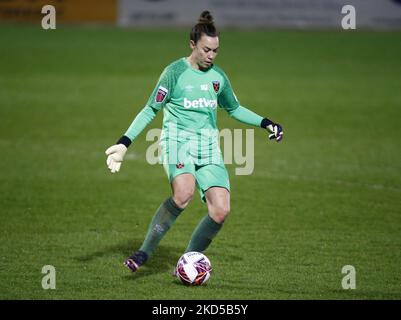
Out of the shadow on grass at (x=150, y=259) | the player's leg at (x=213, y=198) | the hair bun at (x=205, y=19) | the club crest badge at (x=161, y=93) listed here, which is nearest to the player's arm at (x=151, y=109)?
the club crest badge at (x=161, y=93)

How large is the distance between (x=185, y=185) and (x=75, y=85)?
13.6 m

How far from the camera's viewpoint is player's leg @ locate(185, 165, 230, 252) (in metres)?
7.80

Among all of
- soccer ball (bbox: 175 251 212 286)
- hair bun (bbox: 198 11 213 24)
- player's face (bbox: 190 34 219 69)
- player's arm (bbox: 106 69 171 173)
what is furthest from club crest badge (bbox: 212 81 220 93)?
soccer ball (bbox: 175 251 212 286)

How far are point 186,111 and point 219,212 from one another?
98 cm

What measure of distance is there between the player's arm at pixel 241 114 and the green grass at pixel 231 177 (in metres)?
1.35

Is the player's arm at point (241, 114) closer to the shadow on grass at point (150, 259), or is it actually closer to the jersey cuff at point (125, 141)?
the jersey cuff at point (125, 141)

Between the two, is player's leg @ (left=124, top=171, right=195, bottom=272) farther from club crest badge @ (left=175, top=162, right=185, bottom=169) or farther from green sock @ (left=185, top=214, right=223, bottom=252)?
green sock @ (left=185, top=214, right=223, bottom=252)

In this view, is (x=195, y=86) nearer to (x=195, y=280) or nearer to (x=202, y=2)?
(x=195, y=280)

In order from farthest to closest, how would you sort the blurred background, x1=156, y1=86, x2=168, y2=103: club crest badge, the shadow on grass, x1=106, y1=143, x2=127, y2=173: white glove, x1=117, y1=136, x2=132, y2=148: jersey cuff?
1. the blurred background
2. the shadow on grass
3. x1=156, y1=86, x2=168, y2=103: club crest badge
4. x1=117, y1=136, x2=132, y2=148: jersey cuff
5. x1=106, y1=143, x2=127, y2=173: white glove

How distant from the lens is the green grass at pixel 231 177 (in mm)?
8000

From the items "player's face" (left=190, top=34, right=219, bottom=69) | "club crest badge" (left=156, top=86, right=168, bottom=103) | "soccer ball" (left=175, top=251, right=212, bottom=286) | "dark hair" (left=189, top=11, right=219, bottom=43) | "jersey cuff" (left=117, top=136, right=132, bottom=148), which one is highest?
"dark hair" (left=189, top=11, right=219, bottom=43)

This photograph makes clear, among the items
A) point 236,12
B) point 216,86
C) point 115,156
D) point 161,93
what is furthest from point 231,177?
point 236,12

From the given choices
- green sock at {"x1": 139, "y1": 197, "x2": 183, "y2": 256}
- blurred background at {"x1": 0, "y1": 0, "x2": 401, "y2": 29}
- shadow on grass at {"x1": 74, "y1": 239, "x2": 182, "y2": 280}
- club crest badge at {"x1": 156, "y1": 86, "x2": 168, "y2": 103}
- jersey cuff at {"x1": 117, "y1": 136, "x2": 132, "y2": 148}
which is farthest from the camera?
blurred background at {"x1": 0, "y1": 0, "x2": 401, "y2": 29}

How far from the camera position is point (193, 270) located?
300 inches
